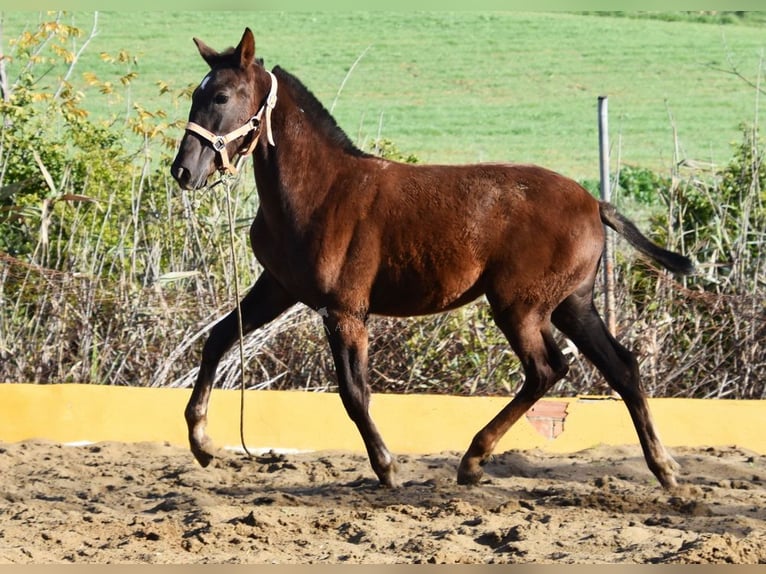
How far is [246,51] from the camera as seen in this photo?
20.8 feet

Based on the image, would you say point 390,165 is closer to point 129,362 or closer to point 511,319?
point 511,319

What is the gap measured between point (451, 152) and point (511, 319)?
20975mm

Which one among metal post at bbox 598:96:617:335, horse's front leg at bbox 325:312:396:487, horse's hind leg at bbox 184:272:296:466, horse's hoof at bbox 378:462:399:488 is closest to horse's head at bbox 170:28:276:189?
horse's hind leg at bbox 184:272:296:466

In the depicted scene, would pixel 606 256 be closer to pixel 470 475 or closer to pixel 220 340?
pixel 470 475

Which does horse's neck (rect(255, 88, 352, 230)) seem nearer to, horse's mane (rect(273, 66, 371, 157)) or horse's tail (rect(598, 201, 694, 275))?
horse's mane (rect(273, 66, 371, 157))

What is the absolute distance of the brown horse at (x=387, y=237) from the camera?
6371mm

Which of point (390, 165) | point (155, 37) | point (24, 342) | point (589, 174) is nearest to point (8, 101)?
point (24, 342)

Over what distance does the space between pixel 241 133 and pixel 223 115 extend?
0.42 ft

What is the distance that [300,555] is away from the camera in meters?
5.31

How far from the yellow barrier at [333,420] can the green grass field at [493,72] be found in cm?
1769

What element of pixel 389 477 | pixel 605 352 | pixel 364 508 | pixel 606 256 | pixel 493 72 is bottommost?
pixel 364 508

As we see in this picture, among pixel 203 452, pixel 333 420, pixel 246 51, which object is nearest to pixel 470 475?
pixel 333 420

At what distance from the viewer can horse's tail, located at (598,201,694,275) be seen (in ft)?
22.4

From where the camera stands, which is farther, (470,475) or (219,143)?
(470,475)
